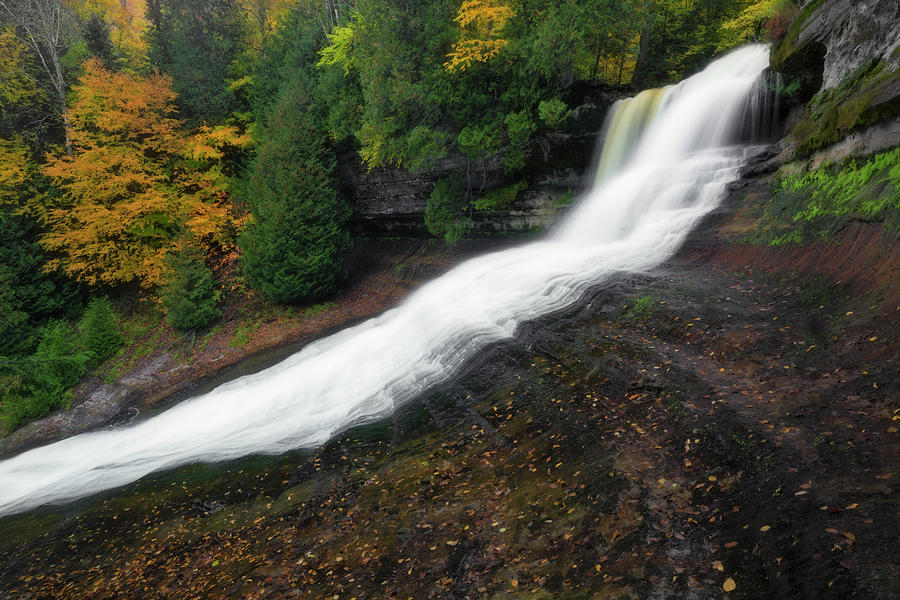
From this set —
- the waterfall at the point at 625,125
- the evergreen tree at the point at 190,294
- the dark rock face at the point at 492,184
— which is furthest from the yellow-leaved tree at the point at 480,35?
the evergreen tree at the point at 190,294

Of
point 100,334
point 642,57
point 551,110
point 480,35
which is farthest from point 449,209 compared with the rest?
point 100,334

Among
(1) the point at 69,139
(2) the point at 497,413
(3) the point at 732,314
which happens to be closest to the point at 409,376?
(2) the point at 497,413

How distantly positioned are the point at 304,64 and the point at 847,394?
68.9 feet

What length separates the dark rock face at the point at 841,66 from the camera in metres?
6.31

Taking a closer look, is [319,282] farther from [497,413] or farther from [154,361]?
[497,413]

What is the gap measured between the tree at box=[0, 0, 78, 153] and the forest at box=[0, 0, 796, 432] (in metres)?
0.12

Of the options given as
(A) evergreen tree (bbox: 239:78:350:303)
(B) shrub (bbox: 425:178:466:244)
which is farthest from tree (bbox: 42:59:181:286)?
(B) shrub (bbox: 425:178:466:244)

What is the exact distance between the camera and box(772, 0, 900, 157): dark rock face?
6.31 meters

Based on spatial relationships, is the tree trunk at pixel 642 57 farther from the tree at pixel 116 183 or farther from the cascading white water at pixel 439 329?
the tree at pixel 116 183

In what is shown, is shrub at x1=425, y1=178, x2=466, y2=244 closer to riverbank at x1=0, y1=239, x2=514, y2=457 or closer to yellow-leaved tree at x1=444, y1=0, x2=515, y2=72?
riverbank at x1=0, y1=239, x2=514, y2=457

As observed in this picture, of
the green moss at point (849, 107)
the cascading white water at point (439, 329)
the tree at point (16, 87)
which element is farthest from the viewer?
the tree at point (16, 87)

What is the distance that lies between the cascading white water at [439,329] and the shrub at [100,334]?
14.7 ft

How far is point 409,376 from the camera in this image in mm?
8289

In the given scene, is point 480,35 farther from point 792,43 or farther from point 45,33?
point 45,33
